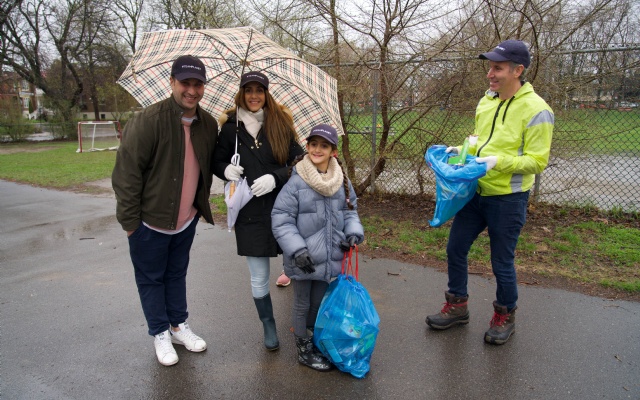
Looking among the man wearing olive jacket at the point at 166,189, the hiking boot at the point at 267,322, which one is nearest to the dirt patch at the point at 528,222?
the hiking boot at the point at 267,322

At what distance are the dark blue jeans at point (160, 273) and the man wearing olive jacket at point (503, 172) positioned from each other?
1.89m

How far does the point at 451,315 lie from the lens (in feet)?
10.9

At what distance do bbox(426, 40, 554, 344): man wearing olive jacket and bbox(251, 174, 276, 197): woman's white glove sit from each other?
134 centimetres

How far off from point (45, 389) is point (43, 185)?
26.7 feet

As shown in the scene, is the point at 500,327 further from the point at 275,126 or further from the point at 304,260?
the point at 275,126

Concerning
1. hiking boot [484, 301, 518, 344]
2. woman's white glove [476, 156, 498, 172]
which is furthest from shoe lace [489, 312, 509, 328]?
woman's white glove [476, 156, 498, 172]

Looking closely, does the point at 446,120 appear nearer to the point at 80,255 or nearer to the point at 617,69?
the point at 617,69

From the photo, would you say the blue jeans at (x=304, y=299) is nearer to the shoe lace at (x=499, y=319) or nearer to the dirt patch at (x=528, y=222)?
the shoe lace at (x=499, y=319)

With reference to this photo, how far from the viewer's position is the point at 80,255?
4.99 m

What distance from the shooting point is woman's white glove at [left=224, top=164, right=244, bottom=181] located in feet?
9.18

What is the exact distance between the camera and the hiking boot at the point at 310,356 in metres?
2.82

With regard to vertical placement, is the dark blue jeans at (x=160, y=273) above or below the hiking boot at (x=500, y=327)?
above

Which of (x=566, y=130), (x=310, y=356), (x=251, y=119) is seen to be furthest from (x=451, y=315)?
(x=566, y=130)

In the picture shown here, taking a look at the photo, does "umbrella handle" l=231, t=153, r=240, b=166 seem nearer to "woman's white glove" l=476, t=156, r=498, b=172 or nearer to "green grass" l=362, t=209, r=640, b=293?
"woman's white glove" l=476, t=156, r=498, b=172
